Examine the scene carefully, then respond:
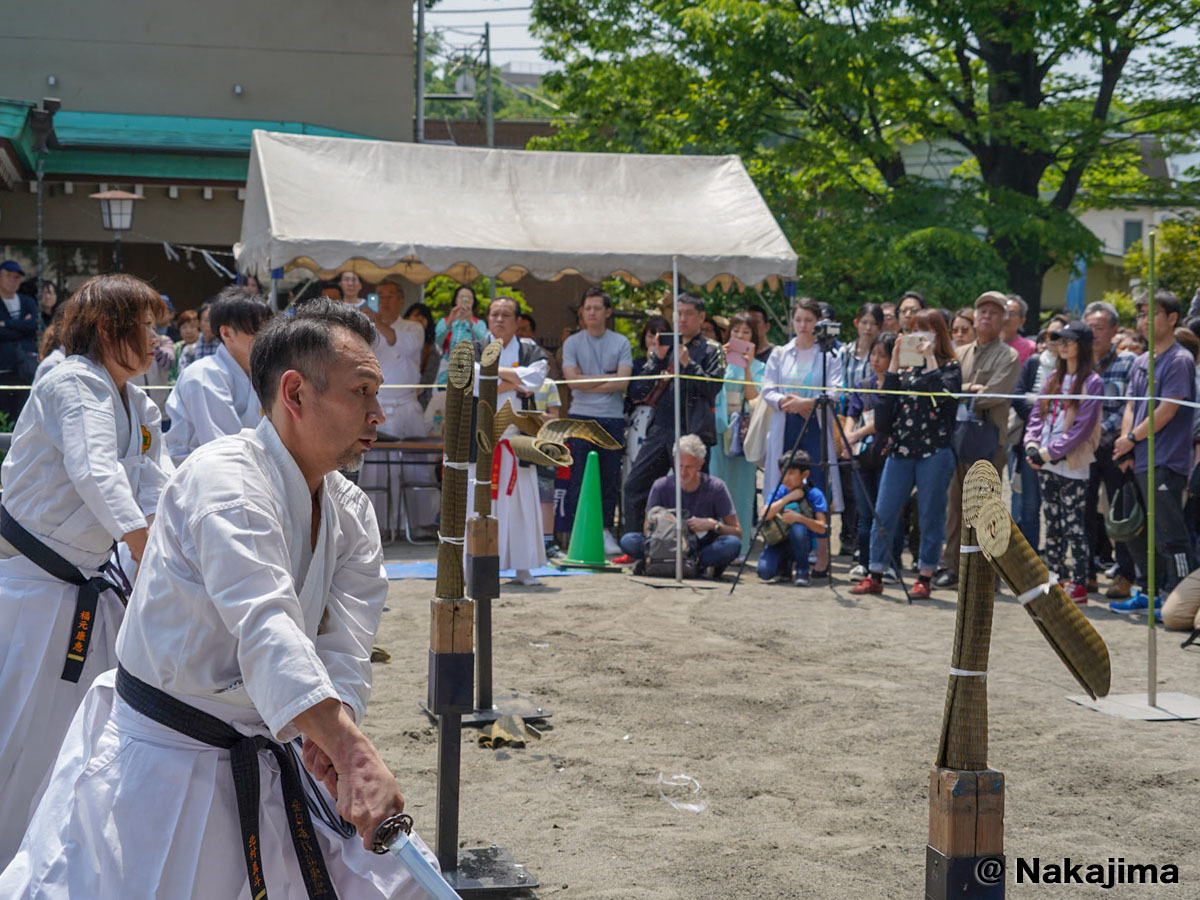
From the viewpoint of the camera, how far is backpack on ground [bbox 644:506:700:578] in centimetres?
968

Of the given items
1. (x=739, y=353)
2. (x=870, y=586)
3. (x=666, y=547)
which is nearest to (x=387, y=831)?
(x=870, y=586)

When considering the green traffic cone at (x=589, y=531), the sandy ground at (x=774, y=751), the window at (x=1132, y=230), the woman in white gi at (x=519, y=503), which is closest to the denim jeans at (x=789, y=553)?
the sandy ground at (x=774, y=751)

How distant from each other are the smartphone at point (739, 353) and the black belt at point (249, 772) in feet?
28.7

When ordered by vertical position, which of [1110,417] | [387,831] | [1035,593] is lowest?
[387,831]

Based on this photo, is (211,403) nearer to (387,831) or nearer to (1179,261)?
(387,831)

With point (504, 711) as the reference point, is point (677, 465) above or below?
above

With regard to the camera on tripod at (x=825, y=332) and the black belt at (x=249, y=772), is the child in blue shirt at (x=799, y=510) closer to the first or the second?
the camera on tripod at (x=825, y=332)

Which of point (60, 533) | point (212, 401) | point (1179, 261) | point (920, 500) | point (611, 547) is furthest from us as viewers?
point (1179, 261)

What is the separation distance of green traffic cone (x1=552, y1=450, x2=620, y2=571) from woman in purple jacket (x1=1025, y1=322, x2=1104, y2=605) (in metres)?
3.33

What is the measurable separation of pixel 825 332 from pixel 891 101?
36.3ft

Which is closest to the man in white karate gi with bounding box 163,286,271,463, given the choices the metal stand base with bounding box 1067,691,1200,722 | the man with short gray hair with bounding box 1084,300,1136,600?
the metal stand base with bounding box 1067,691,1200,722

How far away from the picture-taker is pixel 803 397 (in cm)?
966

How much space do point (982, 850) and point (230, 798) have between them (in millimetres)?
1396

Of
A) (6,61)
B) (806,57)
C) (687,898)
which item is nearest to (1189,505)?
(687,898)
